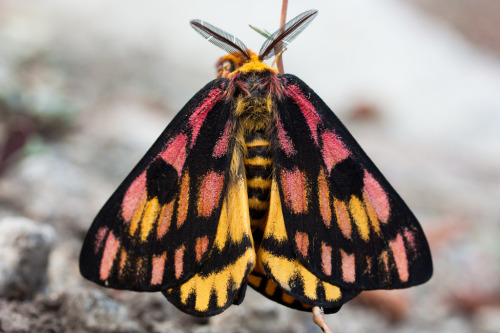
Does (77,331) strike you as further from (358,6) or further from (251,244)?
(358,6)

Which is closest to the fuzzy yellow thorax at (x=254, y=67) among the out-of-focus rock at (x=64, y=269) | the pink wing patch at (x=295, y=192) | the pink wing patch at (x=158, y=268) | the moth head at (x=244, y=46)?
the moth head at (x=244, y=46)

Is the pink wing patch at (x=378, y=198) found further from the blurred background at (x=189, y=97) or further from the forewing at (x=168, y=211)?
the blurred background at (x=189, y=97)

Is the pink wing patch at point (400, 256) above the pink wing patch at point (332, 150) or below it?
below

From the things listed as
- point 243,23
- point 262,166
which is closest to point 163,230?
point 262,166

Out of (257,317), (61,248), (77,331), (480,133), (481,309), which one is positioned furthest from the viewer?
(480,133)

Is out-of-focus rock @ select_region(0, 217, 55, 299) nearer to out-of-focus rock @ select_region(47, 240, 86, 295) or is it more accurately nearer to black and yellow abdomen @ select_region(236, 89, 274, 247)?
out-of-focus rock @ select_region(47, 240, 86, 295)
